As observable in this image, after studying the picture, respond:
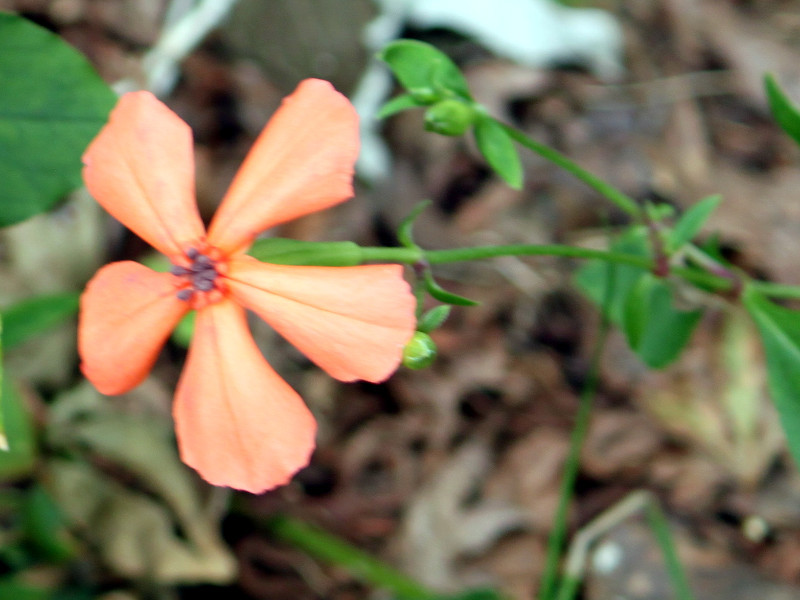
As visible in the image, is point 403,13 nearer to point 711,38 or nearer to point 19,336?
point 711,38

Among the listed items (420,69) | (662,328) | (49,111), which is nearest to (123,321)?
(49,111)

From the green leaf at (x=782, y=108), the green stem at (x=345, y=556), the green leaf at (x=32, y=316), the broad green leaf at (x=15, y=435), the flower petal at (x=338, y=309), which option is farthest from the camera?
the green stem at (x=345, y=556)

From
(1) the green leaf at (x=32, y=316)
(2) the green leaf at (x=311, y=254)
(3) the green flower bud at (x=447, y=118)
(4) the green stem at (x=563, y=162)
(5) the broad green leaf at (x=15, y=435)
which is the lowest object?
(5) the broad green leaf at (x=15, y=435)

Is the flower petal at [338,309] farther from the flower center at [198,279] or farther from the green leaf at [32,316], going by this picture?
the green leaf at [32,316]

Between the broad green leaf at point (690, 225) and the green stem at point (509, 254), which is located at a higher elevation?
the broad green leaf at point (690, 225)

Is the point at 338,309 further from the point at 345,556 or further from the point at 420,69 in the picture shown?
the point at 345,556

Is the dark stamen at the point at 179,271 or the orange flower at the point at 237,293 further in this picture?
the dark stamen at the point at 179,271

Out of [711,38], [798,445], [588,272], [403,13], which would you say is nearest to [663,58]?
[711,38]

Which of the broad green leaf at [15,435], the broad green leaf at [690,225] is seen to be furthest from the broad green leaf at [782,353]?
the broad green leaf at [15,435]
